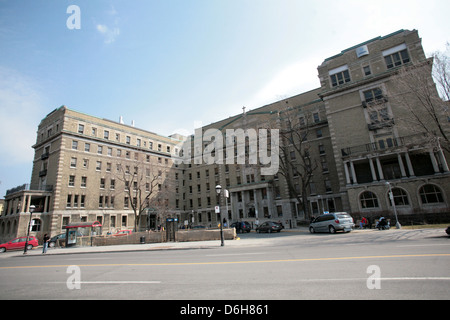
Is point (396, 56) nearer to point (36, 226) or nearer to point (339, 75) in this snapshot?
point (339, 75)

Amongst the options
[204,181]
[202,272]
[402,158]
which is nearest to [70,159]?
[204,181]

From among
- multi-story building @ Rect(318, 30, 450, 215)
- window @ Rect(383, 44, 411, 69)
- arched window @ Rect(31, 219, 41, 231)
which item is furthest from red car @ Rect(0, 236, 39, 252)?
window @ Rect(383, 44, 411, 69)

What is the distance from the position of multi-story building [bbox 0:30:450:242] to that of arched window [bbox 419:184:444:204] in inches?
3.9

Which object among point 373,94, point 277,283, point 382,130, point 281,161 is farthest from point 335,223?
point 373,94

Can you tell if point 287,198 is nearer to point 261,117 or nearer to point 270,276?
point 261,117

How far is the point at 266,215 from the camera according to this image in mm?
43875

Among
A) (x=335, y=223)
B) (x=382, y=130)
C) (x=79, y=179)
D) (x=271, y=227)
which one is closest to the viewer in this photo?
(x=335, y=223)

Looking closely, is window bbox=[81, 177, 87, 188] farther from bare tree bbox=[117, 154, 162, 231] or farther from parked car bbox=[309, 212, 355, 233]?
parked car bbox=[309, 212, 355, 233]

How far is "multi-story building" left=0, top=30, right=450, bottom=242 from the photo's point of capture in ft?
92.6

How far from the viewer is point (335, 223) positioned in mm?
21266

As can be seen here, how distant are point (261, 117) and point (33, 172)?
47.8 meters

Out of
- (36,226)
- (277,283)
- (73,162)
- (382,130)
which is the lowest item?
(277,283)

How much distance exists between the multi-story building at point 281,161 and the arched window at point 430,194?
10 centimetres

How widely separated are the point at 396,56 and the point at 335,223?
1030 inches
